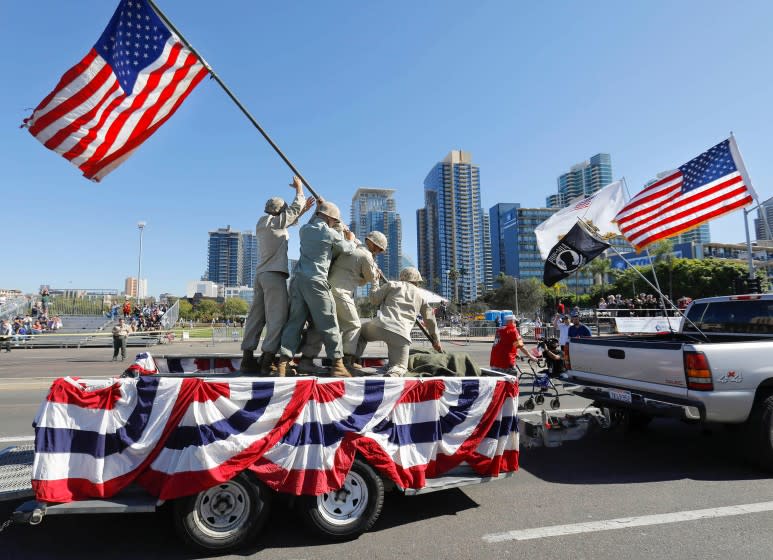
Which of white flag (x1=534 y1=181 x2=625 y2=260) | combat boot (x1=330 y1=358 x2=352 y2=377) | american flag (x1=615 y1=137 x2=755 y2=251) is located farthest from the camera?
white flag (x1=534 y1=181 x2=625 y2=260)

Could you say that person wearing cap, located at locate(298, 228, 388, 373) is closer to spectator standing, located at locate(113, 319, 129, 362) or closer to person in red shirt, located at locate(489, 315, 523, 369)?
person in red shirt, located at locate(489, 315, 523, 369)

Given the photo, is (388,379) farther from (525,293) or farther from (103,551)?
(525,293)

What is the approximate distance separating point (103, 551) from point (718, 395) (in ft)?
18.8

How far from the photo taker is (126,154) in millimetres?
5289

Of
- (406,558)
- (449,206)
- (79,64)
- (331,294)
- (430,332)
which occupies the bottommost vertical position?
(406,558)

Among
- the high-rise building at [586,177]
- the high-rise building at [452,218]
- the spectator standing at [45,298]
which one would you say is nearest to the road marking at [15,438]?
the spectator standing at [45,298]

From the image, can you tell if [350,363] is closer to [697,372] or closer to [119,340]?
[697,372]

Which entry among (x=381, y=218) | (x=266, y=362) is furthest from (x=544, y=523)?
(x=381, y=218)

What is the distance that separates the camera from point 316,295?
14.9ft

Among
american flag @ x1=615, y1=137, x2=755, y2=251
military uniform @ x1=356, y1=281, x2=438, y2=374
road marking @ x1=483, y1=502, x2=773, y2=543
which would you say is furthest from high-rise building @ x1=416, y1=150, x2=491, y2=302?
road marking @ x1=483, y1=502, x2=773, y2=543

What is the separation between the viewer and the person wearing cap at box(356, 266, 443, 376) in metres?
4.70

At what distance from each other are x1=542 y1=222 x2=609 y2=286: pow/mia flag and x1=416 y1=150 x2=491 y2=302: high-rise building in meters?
124

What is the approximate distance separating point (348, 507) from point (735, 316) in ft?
19.9

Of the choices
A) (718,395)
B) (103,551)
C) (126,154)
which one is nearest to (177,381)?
(103,551)
